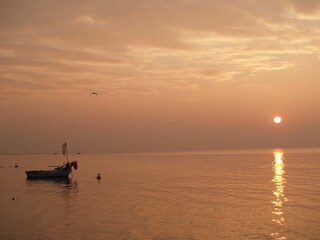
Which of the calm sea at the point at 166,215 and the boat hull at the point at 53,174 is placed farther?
the boat hull at the point at 53,174

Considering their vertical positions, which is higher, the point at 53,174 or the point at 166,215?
the point at 166,215

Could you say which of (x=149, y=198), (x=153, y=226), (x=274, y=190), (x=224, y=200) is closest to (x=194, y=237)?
(x=153, y=226)

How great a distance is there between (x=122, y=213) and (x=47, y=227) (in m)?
10.5

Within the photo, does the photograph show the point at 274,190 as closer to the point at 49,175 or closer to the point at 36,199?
the point at 36,199

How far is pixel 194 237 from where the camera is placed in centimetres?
3616

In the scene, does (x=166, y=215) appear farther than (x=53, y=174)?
No

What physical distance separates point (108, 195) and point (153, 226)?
3025cm

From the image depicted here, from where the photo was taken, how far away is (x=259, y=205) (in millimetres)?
53656

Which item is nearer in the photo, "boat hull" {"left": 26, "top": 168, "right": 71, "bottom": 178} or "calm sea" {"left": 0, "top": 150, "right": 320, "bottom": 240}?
"calm sea" {"left": 0, "top": 150, "right": 320, "bottom": 240}

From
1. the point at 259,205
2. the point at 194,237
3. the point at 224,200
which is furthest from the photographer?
the point at 224,200

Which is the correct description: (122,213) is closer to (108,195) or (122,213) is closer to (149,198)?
(149,198)

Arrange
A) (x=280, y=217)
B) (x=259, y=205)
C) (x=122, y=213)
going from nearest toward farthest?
(x=280, y=217) → (x=122, y=213) → (x=259, y=205)

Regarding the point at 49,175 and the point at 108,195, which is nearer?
the point at 108,195

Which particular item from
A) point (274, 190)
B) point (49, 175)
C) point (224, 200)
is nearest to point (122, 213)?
point (224, 200)
